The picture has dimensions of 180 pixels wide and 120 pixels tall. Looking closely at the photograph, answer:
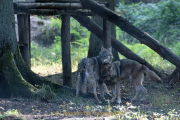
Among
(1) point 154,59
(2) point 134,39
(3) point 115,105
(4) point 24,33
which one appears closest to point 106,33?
(3) point 115,105

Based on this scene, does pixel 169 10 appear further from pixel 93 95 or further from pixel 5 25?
pixel 5 25

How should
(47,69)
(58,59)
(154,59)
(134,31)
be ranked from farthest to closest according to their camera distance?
(58,59) < (154,59) < (47,69) < (134,31)

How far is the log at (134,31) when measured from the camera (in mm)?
6852

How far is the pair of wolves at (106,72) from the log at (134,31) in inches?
32.1

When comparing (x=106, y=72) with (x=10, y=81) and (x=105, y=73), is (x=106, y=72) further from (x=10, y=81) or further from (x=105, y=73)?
(x=10, y=81)

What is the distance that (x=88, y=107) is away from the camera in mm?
4828

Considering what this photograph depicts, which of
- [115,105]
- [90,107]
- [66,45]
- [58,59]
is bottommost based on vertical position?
[58,59]

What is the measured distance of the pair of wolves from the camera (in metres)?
6.02

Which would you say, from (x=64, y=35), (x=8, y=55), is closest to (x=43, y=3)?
(x=64, y=35)

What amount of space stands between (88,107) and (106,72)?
173cm

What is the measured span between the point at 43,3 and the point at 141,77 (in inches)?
161

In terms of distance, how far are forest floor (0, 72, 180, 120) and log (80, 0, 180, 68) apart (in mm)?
1353

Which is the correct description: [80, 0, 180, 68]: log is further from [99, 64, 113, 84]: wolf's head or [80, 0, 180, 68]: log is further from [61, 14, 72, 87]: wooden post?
[99, 64, 113, 84]: wolf's head

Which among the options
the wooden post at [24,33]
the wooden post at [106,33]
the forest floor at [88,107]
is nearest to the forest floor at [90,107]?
the forest floor at [88,107]
